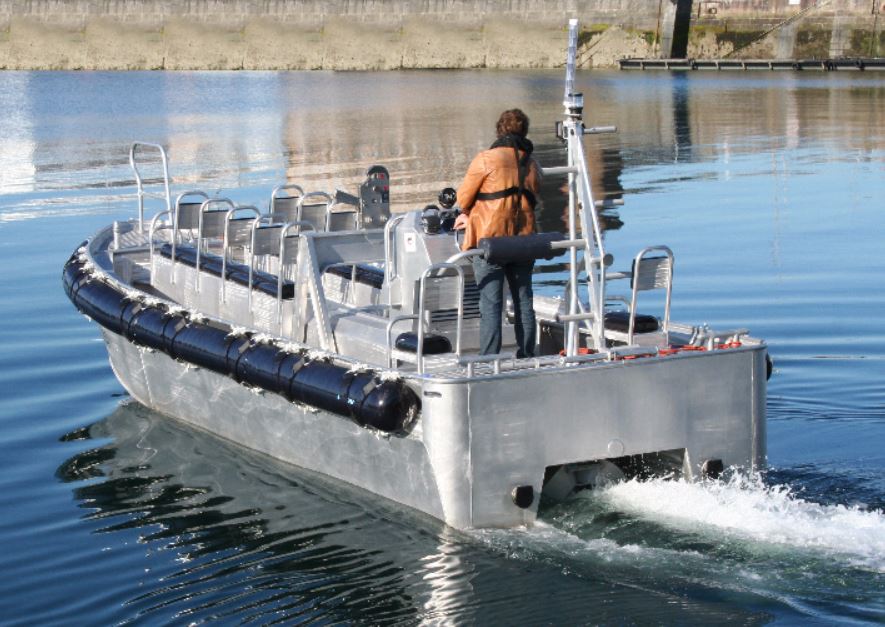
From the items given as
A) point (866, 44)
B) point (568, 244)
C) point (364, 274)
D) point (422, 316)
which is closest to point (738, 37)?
point (866, 44)

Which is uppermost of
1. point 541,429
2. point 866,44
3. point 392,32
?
point 392,32

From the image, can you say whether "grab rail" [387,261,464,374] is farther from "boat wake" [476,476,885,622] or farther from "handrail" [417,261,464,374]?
"boat wake" [476,476,885,622]

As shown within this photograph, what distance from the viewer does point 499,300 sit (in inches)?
325

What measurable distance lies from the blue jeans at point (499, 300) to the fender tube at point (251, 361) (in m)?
0.72

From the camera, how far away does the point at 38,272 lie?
15938mm

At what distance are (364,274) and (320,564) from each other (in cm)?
301

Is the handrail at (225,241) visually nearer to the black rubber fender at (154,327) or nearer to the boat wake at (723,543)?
the black rubber fender at (154,327)

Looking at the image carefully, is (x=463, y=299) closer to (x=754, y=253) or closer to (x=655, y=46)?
(x=754, y=253)

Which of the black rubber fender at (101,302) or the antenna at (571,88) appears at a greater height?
the antenna at (571,88)

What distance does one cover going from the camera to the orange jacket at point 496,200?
26.4 ft

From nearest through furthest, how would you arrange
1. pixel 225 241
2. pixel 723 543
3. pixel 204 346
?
pixel 723 543, pixel 204 346, pixel 225 241

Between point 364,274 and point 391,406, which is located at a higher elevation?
point 364,274

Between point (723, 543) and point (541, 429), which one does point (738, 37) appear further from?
point (723, 543)

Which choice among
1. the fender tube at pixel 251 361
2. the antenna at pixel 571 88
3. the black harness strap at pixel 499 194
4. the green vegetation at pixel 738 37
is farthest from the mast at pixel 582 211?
the green vegetation at pixel 738 37
